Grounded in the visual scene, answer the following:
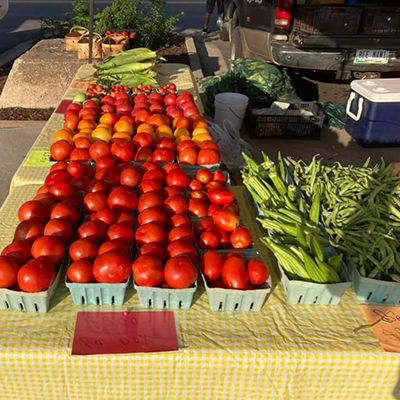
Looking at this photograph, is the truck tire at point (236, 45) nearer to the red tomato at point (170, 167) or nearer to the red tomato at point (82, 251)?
the red tomato at point (170, 167)

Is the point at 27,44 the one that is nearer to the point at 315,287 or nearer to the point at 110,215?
the point at 110,215

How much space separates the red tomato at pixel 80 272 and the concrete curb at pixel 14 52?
28.6 feet

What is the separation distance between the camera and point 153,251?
76.2 inches

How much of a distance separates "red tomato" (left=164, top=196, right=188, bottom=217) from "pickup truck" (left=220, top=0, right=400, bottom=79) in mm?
4626

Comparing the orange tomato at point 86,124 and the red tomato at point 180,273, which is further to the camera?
the orange tomato at point 86,124

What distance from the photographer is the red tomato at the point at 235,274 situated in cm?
187

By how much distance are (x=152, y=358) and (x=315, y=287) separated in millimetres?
833

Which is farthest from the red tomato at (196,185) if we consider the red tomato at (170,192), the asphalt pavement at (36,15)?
the asphalt pavement at (36,15)

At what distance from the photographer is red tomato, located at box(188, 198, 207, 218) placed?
2331 mm

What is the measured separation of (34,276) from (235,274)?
35.7 inches

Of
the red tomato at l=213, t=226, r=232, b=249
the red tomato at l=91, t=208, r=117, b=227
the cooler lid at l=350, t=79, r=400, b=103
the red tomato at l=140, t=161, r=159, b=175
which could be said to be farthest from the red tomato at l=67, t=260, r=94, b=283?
the cooler lid at l=350, t=79, r=400, b=103

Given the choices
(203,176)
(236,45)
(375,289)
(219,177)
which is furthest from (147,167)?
(236,45)

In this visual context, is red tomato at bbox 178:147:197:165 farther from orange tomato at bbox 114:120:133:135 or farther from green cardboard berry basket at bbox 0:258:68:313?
green cardboard berry basket at bbox 0:258:68:313

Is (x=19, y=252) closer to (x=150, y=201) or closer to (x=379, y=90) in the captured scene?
(x=150, y=201)
